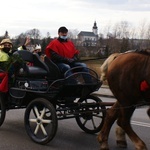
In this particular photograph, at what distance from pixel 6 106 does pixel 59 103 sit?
122 centimetres

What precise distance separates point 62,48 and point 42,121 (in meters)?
1.51

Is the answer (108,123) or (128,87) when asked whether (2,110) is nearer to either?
(108,123)

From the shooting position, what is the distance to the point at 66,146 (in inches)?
244

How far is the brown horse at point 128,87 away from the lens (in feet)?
18.3

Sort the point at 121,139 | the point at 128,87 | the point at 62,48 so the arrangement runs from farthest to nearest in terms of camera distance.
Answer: the point at 62,48 → the point at 121,139 → the point at 128,87

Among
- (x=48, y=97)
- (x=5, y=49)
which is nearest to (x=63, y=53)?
(x=48, y=97)

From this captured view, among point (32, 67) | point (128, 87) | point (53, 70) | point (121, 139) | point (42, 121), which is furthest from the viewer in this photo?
point (32, 67)

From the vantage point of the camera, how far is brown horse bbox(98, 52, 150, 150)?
5.59 m

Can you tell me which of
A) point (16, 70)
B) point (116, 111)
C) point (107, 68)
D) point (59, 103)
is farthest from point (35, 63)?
point (116, 111)

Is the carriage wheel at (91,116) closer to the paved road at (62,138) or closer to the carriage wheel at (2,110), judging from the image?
the paved road at (62,138)

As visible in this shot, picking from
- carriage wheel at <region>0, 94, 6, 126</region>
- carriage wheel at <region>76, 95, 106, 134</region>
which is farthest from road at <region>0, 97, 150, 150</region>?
carriage wheel at <region>0, 94, 6, 126</region>

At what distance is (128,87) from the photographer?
18.8 feet

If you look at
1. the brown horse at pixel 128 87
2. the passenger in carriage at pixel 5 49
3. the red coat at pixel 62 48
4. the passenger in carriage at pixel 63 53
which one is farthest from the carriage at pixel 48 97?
the brown horse at pixel 128 87

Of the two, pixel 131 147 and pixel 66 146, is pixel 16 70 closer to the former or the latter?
pixel 66 146
